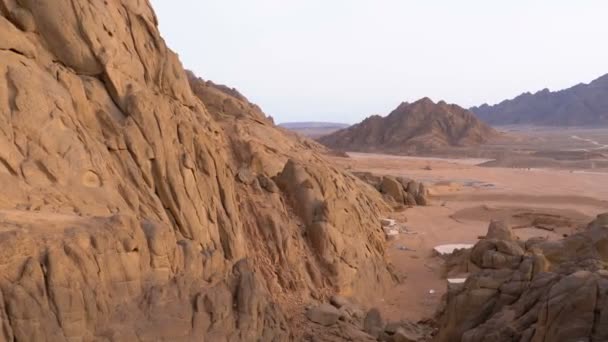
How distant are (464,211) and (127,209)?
18076 millimetres

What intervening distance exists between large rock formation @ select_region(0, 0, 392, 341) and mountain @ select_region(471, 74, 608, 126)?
328 feet

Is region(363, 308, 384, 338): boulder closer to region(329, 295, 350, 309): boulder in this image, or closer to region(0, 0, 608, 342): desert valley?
region(0, 0, 608, 342): desert valley

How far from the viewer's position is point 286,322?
8.56 m

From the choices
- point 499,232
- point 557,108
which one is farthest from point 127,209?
point 557,108

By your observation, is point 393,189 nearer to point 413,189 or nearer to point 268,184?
point 413,189

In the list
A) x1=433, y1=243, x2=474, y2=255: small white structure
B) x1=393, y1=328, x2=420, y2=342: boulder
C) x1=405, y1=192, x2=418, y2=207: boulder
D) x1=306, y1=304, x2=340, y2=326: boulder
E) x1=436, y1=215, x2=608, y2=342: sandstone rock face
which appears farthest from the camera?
x1=405, y1=192, x2=418, y2=207: boulder

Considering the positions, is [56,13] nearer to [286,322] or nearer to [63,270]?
[63,270]

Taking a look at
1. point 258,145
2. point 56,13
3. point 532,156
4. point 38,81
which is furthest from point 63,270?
point 532,156

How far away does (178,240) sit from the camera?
26.1ft

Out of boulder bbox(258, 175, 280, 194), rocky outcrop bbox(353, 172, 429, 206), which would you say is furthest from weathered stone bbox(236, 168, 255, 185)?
rocky outcrop bbox(353, 172, 429, 206)

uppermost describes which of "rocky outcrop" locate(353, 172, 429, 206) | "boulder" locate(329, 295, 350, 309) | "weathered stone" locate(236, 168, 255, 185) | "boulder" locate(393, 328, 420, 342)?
"weathered stone" locate(236, 168, 255, 185)

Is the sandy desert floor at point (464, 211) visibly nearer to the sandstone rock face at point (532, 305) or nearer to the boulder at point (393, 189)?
the boulder at point (393, 189)

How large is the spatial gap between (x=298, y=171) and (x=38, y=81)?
6.39m

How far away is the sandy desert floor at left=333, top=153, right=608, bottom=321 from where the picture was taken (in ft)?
43.2
